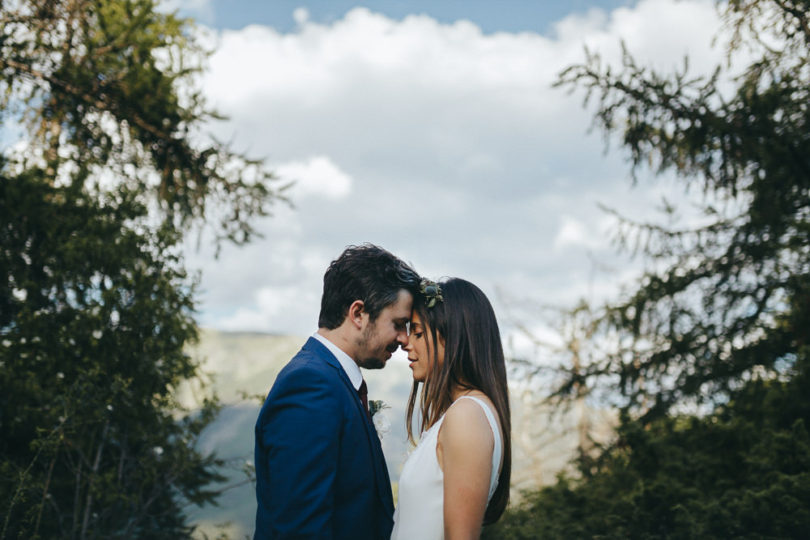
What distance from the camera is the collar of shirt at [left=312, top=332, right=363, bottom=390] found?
9.07ft

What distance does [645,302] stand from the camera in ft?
29.9

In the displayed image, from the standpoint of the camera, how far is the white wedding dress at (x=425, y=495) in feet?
8.63

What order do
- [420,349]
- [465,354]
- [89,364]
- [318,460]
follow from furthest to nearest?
1. [89,364]
2. [420,349]
3. [465,354]
4. [318,460]

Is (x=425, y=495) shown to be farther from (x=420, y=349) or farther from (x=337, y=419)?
(x=420, y=349)

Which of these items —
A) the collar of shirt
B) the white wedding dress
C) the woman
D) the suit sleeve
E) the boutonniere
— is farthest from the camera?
the boutonniere

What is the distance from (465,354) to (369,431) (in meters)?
0.54

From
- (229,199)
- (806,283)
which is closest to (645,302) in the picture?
(806,283)

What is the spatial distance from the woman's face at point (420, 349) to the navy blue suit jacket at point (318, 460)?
409mm

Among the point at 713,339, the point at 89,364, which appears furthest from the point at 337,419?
the point at 713,339

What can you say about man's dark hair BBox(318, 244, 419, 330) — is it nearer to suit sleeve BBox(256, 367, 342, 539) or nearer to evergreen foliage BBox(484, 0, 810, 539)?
suit sleeve BBox(256, 367, 342, 539)

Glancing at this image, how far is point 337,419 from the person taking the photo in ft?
7.95

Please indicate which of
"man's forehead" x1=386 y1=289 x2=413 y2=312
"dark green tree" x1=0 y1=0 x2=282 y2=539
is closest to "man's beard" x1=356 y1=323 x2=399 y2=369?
"man's forehead" x1=386 y1=289 x2=413 y2=312

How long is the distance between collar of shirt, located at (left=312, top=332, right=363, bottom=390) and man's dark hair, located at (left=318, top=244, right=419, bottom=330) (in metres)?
0.11

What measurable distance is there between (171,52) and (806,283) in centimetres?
972
